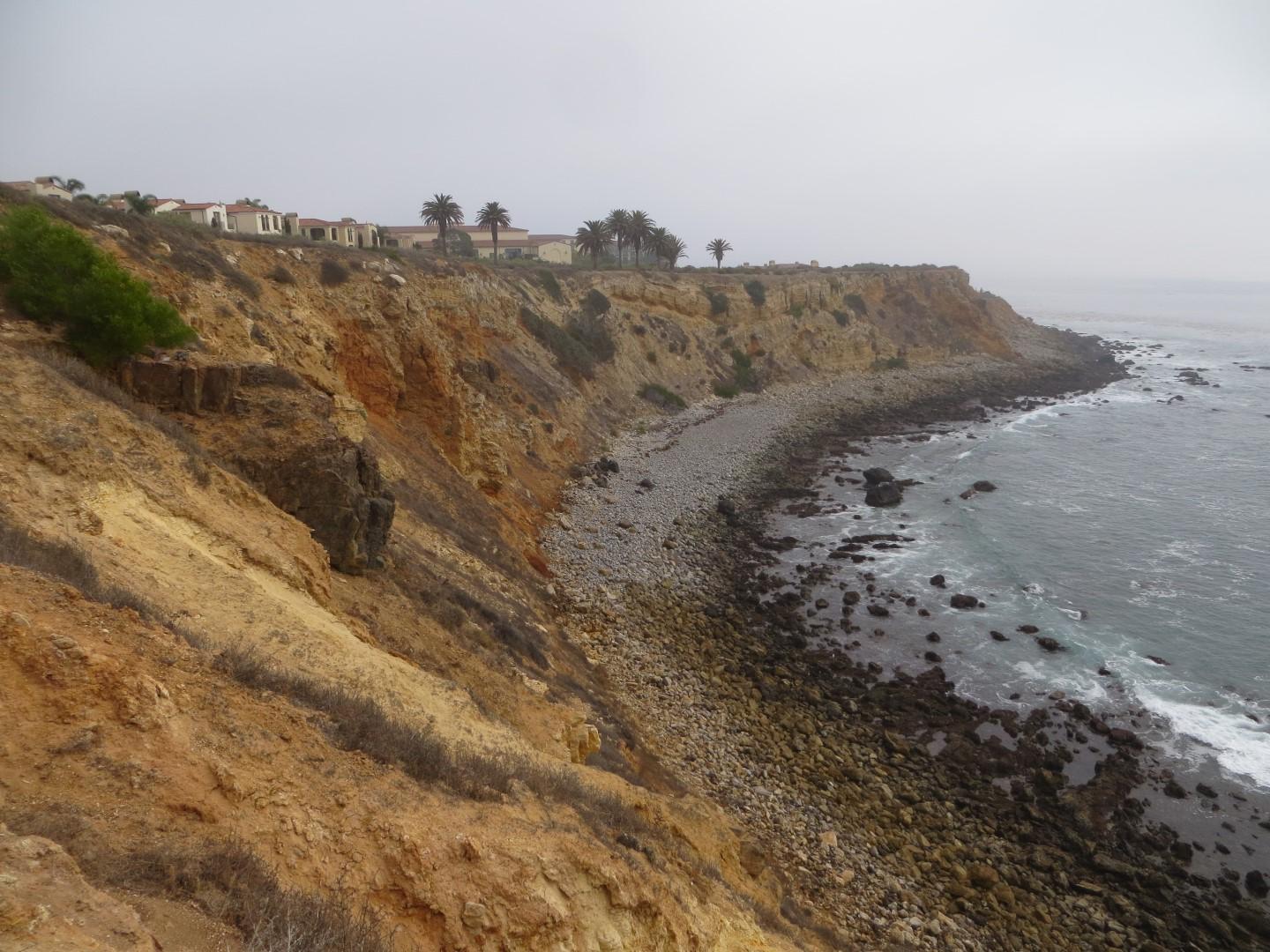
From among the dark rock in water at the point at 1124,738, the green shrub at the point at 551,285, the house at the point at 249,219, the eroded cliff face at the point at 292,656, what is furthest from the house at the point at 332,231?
the dark rock in water at the point at 1124,738

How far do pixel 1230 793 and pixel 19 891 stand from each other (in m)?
24.6

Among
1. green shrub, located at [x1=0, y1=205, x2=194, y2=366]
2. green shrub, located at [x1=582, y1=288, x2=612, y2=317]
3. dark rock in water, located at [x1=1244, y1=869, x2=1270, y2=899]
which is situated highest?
green shrub, located at [x1=582, y1=288, x2=612, y2=317]

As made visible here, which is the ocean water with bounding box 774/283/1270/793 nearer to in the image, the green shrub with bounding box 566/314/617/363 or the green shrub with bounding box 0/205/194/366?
the green shrub with bounding box 566/314/617/363

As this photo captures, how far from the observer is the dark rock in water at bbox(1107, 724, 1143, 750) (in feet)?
65.0

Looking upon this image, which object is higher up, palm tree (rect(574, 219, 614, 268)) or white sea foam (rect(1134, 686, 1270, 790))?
palm tree (rect(574, 219, 614, 268))

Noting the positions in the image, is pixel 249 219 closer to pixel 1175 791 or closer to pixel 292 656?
pixel 292 656

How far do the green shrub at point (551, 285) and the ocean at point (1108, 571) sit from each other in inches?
904

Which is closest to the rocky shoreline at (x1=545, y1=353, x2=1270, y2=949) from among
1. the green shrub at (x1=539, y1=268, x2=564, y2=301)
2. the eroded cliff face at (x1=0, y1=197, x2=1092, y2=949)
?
the eroded cliff face at (x1=0, y1=197, x2=1092, y2=949)

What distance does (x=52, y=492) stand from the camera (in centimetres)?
1001

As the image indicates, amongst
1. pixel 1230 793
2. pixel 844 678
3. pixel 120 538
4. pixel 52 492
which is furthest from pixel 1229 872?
pixel 52 492

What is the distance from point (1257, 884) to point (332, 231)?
53.5 meters

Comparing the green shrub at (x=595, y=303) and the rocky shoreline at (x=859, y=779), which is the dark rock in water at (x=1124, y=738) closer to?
the rocky shoreline at (x=859, y=779)

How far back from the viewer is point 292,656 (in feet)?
31.9

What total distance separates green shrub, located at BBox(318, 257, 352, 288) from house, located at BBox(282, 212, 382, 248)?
17.1 meters
